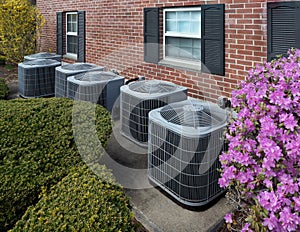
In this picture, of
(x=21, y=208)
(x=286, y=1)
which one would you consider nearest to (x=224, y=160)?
(x=21, y=208)

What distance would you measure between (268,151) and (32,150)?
2.24 metres

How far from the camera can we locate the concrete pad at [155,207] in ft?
9.11

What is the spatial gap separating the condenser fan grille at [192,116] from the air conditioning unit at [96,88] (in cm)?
209

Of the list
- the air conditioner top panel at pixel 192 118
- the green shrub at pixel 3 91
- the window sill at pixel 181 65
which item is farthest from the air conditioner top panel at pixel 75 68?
the air conditioner top panel at pixel 192 118

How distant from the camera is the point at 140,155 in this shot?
414 cm

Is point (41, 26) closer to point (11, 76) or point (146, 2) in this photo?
point (11, 76)

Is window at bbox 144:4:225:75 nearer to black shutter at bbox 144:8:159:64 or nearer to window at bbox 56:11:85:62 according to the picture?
black shutter at bbox 144:8:159:64

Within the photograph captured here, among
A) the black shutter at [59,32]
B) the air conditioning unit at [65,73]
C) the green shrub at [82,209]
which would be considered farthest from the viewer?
the black shutter at [59,32]

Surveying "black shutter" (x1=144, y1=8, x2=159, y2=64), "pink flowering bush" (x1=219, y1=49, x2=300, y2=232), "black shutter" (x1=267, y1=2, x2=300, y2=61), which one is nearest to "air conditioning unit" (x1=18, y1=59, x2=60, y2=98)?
"black shutter" (x1=144, y1=8, x2=159, y2=64)

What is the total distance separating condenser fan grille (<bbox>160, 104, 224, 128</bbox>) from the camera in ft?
9.75

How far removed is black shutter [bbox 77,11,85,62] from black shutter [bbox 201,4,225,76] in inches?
166

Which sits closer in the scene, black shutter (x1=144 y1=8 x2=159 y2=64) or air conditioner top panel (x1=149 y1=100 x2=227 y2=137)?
air conditioner top panel (x1=149 y1=100 x2=227 y2=137)

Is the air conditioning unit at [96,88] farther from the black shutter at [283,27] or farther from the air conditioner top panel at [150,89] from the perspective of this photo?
the black shutter at [283,27]

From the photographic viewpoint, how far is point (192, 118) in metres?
3.01
